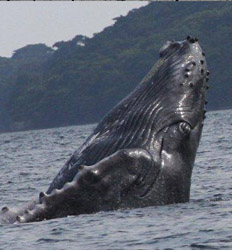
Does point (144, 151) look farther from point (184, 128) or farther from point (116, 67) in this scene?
point (116, 67)

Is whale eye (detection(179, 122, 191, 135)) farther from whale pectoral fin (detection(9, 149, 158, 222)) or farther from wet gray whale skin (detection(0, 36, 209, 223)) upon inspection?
whale pectoral fin (detection(9, 149, 158, 222))

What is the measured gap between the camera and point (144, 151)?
11914 millimetres

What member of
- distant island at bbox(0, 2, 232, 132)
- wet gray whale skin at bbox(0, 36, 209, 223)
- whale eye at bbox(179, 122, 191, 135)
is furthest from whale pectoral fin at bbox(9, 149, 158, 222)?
distant island at bbox(0, 2, 232, 132)

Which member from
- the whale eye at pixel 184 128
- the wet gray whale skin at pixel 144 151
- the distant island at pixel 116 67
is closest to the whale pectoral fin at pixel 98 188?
the wet gray whale skin at pixel 144 151

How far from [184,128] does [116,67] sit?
155305mm

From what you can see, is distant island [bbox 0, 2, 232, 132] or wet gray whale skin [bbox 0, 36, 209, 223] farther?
distant island [bbox 0, 2, 232, 132]

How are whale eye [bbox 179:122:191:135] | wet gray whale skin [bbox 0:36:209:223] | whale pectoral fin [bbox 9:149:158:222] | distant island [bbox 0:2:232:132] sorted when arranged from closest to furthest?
whale pectoral fin [bbox 9:149:158:222] → wet gray whale skin [bbox 0:36:209:223] → whale eye [bbox 179:122:191:135] → distant island [bbox 0:2:232:132]

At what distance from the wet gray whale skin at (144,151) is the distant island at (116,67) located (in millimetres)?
132782

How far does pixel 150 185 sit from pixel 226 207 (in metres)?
2.43

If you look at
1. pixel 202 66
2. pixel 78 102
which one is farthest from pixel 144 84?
pixel 78 102

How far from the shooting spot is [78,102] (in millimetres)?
165375

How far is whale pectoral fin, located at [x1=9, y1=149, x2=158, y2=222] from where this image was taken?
444 inches

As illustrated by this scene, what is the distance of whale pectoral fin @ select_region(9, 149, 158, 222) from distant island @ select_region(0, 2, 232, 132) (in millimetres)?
133588

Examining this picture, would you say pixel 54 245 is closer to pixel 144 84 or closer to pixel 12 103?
pixel 144 84
